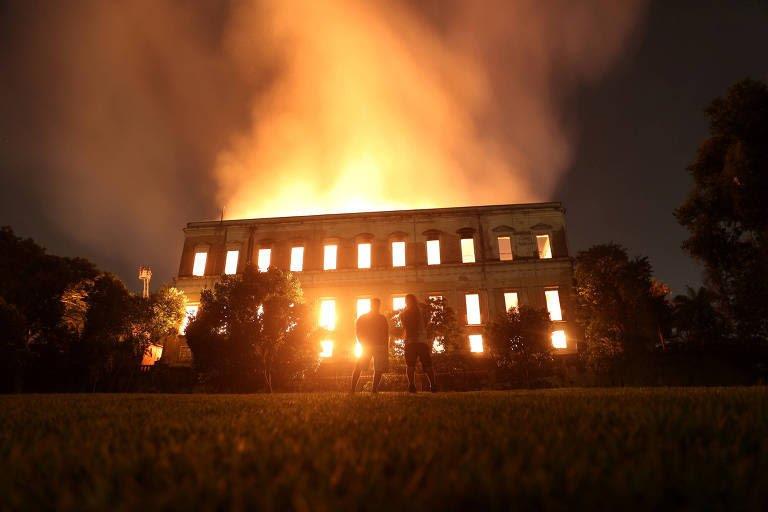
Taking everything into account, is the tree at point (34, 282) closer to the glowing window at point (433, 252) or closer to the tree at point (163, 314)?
the tree at point (163, 314)

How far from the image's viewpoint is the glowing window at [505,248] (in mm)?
35341

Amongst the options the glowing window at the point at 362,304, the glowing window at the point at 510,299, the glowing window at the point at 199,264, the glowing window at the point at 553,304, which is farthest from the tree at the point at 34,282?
the glowing window at the point at 553,304

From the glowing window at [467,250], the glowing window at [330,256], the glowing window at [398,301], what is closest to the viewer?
the glowing window at [398,301]

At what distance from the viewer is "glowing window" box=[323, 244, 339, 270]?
36.2 meters

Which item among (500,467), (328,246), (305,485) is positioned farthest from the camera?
(328,246)

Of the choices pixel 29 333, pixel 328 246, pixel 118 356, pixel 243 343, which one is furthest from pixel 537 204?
pixel 29 333

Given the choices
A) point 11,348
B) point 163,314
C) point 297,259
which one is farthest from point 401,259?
point 11,348

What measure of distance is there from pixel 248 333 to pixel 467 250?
72.8 feet

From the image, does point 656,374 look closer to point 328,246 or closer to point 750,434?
point 750,434

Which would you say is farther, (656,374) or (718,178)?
(718,178)

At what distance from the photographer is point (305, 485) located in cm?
155

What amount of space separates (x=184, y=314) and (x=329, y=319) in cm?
1106

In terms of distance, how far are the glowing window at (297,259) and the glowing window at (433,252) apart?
Answer: 37.0 ft

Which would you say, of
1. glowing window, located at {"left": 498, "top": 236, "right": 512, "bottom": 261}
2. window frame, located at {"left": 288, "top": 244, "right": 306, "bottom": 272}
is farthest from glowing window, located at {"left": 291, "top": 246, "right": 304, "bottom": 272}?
glowing window, located at {"left": 498, "top": 236, "right": 512, "bottom": 261}
